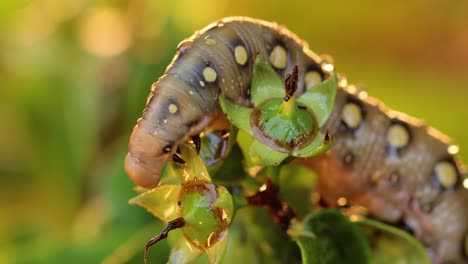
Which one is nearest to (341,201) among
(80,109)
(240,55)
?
(240,55)

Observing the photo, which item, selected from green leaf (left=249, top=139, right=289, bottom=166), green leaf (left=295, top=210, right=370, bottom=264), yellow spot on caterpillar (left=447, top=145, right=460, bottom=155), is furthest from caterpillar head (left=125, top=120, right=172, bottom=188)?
yellow spot on caterpillar (left=447, top=145, right=460, bottom=155)

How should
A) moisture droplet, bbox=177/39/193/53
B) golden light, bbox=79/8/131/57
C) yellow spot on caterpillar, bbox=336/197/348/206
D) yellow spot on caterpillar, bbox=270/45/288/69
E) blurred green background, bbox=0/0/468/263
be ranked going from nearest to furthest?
moisture droplet, bbox=177/39/193/53 < yellow spot on caterpillar, bbox=270/45/288/69 < yellow spot on caterpillar, bbox=336/197/348/206 < blurred green background, bbox=0/0/468/263 < golden light, bbox=79/8/131/57

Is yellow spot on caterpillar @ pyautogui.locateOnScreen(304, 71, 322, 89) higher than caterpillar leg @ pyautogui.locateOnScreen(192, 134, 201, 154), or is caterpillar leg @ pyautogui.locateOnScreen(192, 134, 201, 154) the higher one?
yellow spot on caterpillar @ pyautogui.locateOnScreen(304, 71, 322, 89)

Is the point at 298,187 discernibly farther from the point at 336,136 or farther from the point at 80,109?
the point at 80,109

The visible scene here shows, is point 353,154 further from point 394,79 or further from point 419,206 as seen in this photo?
point 394,79

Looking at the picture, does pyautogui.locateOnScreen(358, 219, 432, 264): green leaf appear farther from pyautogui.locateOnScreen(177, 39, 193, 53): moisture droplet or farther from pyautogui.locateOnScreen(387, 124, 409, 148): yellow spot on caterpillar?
pyautogui.locateOnScreen(177, 39, 193, 53): moisture droplet

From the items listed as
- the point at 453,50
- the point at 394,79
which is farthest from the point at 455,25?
the point at 394,79

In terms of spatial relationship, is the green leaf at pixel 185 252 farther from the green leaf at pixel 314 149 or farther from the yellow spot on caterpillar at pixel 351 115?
the yellow spot on caterpillar at pixel 351 115
